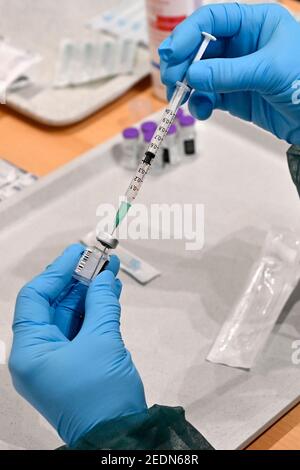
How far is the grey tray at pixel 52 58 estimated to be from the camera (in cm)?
138

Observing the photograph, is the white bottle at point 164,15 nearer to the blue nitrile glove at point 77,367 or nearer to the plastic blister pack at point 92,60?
the plastic blister pack at point 92,60

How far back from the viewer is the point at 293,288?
41.4 inches

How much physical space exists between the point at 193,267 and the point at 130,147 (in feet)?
0.82

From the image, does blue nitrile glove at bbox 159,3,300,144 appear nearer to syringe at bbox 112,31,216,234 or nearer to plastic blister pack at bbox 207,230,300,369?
syringe at bbox 112,31,216,234

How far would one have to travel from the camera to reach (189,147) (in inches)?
50.4

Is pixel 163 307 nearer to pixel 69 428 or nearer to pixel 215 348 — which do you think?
pixel 215 348

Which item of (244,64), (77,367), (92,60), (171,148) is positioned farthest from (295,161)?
(92,60)

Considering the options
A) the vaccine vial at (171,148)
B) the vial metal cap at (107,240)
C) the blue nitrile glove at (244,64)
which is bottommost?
the vaccine vial at (171,148)

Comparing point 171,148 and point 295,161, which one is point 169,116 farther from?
point 171,148

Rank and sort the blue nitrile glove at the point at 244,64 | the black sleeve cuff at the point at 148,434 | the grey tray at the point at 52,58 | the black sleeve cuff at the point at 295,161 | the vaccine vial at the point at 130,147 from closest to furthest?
the black sleeve cuff at the point at 148,434 → the blue nitrile glove at the point at 244,64 → the black sleeve cuff at the point at 295,161 → the vaccine vial at the point at 130,147 → the grey tray at the point at 52,58

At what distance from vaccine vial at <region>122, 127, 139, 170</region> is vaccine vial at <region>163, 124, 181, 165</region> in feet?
0.15

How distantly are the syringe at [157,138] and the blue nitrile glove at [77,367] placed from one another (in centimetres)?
12

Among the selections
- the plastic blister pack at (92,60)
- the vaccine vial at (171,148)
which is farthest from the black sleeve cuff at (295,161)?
the plastic blister pack at (92,60)

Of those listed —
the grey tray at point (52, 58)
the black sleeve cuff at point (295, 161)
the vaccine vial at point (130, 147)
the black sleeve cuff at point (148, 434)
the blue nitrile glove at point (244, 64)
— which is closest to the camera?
the black sleeve cuff at point (148, 434)
